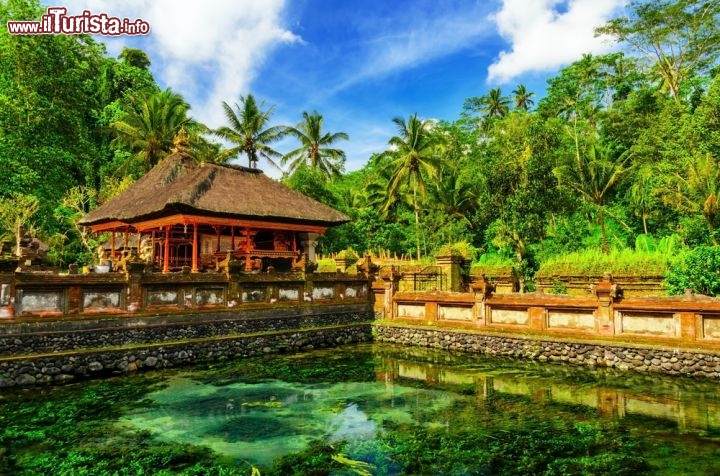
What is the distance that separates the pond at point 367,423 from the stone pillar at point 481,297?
2.39 metres

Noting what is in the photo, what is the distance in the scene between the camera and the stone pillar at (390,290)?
17406mm

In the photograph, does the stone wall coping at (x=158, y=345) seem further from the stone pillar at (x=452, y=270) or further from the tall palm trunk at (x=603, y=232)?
the tall palm trunk at (x=603, y=232)

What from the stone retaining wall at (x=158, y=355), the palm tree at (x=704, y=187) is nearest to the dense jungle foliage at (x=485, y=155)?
the palm tree at (x=704, y=187)

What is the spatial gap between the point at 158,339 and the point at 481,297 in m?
9.13

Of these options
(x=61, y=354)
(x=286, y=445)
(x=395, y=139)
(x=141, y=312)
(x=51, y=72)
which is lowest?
(x=286, y=445)

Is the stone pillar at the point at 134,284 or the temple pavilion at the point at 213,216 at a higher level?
the temple pavilion at the point at 213,216

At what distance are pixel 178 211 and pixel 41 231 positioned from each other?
1630cm

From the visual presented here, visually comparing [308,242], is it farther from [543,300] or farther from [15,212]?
[15,212]

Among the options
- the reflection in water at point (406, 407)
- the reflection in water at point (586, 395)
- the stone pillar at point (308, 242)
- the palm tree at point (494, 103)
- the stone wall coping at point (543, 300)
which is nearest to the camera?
the reflection in water at point (406, 407)

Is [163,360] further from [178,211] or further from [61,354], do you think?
[178,211]

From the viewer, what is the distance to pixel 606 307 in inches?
484

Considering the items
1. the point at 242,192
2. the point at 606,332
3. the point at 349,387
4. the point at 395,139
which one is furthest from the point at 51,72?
the point at 606,332

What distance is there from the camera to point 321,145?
1695 inches

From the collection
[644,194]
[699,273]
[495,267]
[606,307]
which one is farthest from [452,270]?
[644,194]
